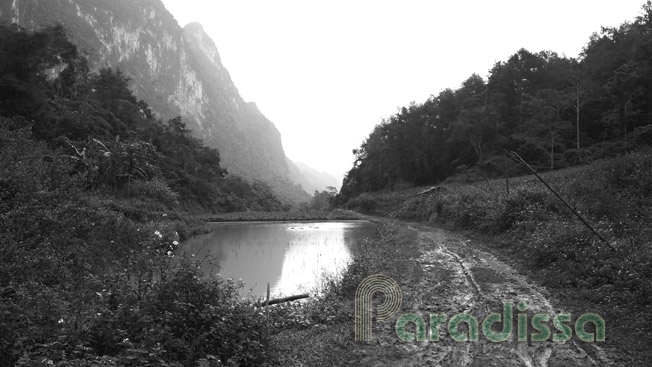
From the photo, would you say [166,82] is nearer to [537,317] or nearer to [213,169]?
[213,169]

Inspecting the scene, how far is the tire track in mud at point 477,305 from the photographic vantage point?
5.96m

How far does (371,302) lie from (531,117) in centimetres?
4389

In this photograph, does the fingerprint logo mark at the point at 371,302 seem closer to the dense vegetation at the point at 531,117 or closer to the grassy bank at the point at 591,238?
the grassy bank at the point at 591,238

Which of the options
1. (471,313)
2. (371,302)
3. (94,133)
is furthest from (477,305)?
(94,133)

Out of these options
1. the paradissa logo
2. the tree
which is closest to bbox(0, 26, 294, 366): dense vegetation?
the paradissa logo

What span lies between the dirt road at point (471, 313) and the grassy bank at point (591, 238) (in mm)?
692

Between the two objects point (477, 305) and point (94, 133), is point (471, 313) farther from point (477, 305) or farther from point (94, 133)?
point (94, 133)

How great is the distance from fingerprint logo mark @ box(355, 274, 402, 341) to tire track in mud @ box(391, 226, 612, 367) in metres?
0.45

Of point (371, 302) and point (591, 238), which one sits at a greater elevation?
point (591, 238)

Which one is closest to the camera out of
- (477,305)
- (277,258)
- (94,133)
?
(477,305)

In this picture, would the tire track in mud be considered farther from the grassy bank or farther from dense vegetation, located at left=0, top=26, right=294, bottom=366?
dense vegetation, located at left=0, top=26, right=294, bottom=366

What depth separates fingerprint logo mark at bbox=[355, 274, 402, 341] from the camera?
7582mm

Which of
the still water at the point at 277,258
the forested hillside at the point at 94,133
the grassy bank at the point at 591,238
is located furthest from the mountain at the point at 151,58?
the grassy bank at the point at 591,238

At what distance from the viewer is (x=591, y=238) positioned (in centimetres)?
1117
